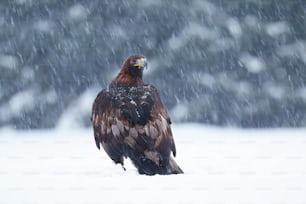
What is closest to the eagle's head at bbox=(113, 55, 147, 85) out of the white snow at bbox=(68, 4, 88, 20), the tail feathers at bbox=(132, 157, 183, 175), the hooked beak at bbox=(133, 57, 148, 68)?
the hooked beak at bbox=(133, 57, 148, 68)

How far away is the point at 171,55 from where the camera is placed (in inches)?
317

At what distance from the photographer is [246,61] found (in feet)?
26.6

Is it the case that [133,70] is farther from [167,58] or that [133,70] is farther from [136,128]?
[167,58]

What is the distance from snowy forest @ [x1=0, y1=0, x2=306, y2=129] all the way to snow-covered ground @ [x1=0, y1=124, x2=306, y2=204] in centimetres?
275

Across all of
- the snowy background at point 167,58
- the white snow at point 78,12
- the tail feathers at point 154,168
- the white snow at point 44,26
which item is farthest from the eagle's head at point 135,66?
the white snow at point 44,26

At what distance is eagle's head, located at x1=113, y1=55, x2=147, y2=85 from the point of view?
4.78 meters

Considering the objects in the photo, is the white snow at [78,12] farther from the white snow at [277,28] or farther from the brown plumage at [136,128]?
the brown plumage at [136,128]

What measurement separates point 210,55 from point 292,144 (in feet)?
10.9

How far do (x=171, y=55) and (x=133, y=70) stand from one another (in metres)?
3.27

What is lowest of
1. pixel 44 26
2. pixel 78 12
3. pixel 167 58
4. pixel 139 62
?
pixel 167 58

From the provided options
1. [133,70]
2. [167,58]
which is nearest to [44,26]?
[167,58]

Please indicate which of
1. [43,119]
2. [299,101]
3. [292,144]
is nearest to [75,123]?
[43,119]

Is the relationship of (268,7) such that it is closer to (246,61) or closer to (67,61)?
(246,61)

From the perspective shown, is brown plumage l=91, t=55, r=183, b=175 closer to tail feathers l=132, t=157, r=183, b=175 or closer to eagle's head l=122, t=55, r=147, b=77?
tail feathers l=132, t=157, r=183, b=175
